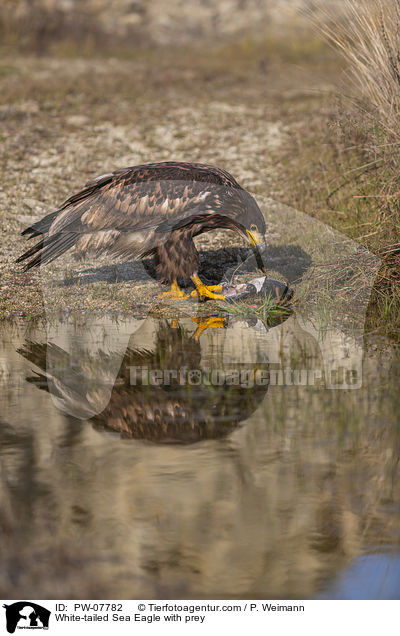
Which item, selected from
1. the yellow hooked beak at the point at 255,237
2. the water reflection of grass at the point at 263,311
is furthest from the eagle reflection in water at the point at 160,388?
the yellow hooked beak at the point at 255,237

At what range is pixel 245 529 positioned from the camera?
10.3 feet

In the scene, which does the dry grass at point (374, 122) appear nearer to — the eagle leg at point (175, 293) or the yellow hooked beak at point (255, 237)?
the yellow hooked beak at point (255, 237)

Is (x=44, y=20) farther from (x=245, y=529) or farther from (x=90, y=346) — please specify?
(x=245, y=529)

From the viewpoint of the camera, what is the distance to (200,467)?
363 cm

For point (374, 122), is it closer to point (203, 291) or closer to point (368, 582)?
point (203, 291)

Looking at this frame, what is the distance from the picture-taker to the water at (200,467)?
2.88 metres

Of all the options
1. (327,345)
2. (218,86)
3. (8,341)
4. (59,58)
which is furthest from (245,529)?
(59,58)

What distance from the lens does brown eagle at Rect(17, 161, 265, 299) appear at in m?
6.38
